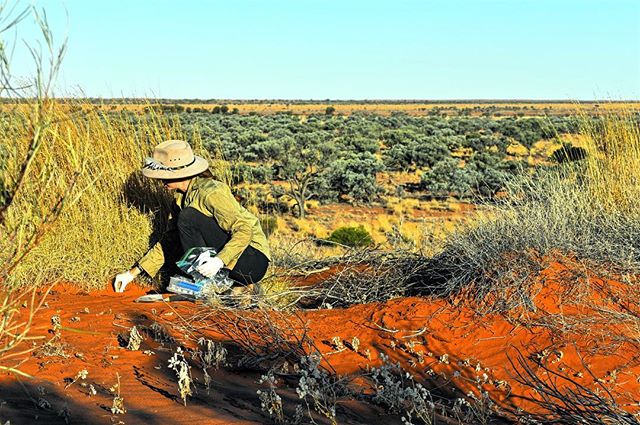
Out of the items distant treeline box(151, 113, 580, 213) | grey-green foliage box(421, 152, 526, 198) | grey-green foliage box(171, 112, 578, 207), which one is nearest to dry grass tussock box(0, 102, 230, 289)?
distant treeline box(151, 113, 580, 213)

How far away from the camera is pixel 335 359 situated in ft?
14.0

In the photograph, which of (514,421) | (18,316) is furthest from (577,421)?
(18,316)

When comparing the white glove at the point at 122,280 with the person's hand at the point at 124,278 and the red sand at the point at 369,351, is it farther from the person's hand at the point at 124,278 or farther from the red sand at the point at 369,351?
the red sand at the point at 369,351

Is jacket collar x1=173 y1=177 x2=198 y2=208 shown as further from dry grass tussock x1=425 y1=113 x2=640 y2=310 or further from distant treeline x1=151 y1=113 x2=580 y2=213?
distant treeline x1=151 y1=113 x2=580 y2=213

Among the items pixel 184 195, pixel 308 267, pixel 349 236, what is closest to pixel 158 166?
pixel 184 195

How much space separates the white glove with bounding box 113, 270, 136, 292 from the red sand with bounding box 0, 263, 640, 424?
124mm

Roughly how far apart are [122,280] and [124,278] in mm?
22

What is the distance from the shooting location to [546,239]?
17.3ft

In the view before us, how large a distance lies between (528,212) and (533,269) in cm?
131

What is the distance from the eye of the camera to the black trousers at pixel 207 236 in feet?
17.2

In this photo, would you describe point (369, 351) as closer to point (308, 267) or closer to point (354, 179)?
point (308, 267)

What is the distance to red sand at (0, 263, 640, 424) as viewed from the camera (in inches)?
130

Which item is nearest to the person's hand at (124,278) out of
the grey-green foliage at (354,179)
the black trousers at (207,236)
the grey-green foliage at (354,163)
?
the black trousers at (207,236)

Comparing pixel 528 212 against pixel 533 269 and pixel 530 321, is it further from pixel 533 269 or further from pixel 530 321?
pixel 530 321
